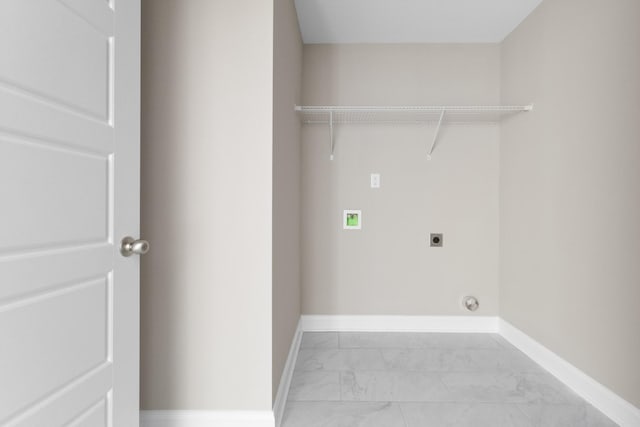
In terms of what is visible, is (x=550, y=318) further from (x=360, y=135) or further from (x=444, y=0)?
(x=444, y=0)

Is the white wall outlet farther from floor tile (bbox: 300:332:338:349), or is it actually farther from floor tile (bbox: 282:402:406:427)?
floor tile (bbox: 282:402:406:427)

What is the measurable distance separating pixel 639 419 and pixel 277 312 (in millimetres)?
1697

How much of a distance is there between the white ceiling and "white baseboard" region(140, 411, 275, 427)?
2421mm

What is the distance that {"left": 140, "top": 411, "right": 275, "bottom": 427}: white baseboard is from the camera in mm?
1542

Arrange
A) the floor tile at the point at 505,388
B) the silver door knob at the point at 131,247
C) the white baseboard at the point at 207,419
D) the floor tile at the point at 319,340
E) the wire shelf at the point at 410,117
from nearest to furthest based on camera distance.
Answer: the silver door knob at the point at 131,247 → the white baseboard at the point at 207,419 → the floor tile at the point at 505,388 → the floor tile at the point at 319,340 → the wire shelf at the point at 410,117

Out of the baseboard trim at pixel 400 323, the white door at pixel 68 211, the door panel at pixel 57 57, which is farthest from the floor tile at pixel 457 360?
the door panel at pixel 57 57

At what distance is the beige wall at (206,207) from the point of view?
5.09 feet

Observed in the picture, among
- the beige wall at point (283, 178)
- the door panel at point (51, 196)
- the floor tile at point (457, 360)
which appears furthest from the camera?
the floor tile at point (457, 360)

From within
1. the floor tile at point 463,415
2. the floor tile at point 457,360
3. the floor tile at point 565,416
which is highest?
the floor tile at point 457,360

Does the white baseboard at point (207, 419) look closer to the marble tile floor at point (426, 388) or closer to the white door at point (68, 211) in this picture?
the marble tile floor at point (426, 388)

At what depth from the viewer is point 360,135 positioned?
2.90 m

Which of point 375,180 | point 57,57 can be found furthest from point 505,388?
point 57,57

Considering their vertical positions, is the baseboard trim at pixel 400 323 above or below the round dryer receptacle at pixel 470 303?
below

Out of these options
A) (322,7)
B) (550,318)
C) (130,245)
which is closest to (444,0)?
(322,7)
